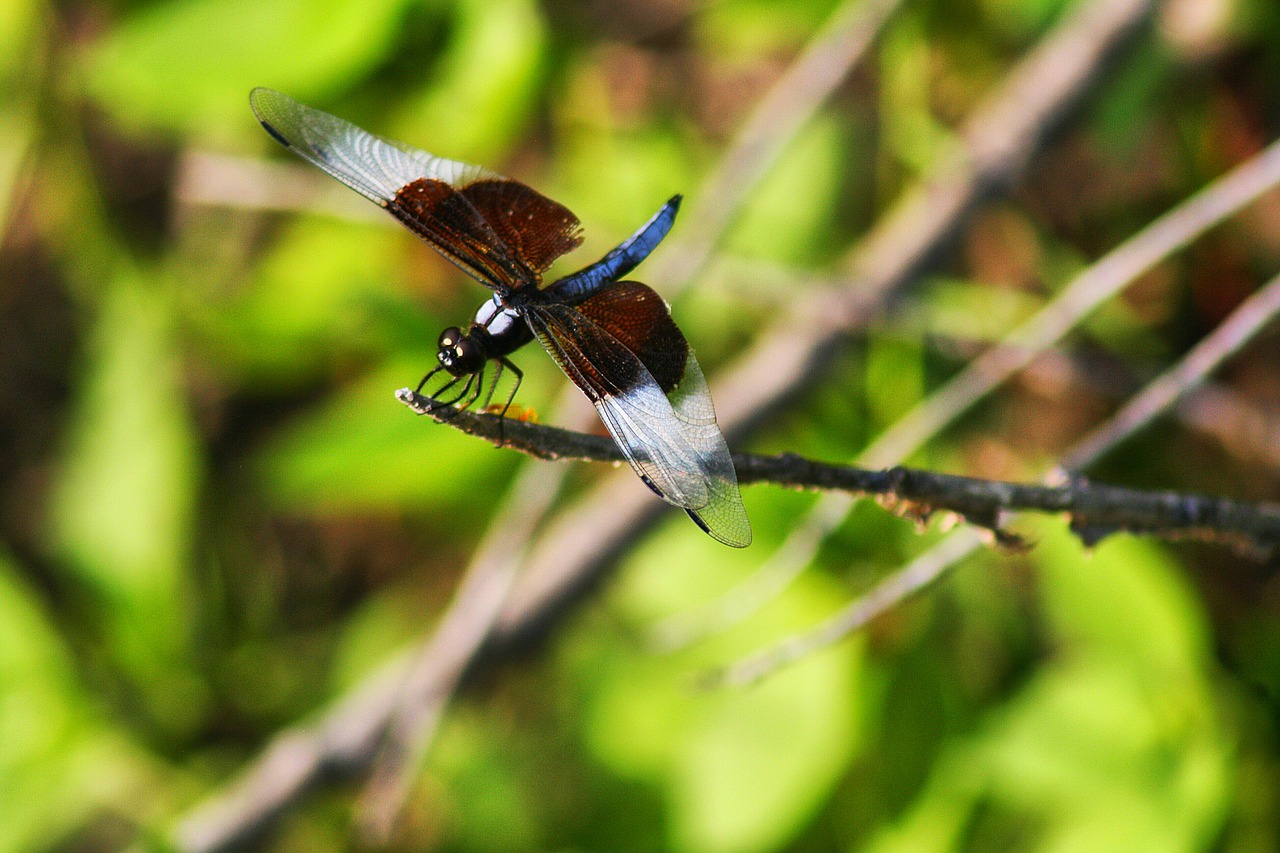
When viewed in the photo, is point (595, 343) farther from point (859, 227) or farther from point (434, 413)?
point (859, 227)

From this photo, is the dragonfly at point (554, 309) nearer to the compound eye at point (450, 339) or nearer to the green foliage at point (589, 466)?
the compound eye at point (450, 339)

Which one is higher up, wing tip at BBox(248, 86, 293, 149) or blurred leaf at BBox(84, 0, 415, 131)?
blurred leaf at BBox(84, 0, 415, 131)

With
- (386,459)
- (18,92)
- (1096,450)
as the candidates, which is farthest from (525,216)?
(18,92)

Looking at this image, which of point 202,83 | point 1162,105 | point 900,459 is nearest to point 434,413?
point 900,459

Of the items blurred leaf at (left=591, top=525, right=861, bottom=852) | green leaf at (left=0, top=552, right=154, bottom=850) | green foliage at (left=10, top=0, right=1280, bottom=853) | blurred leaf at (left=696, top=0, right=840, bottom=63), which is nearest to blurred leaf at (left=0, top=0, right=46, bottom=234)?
green foliage at (left=10, top=0, right=1280, bottom=853)

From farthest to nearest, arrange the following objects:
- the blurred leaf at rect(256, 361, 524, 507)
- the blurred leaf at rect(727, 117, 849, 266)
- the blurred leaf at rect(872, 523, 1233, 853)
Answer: the blurred leaf at rect(727, 117, 849, 266)
the blurred leaf at rect(256, 361, 524, 507)
the blurred leaf at rect(872, 523, 1233, 853)

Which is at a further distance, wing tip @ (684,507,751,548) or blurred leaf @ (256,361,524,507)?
blurred leaf @ (256,361,524,507)

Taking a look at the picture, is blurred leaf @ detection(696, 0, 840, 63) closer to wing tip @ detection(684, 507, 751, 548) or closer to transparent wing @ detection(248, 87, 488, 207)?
transparent wing @ detection(248, 87, 488, 207)
